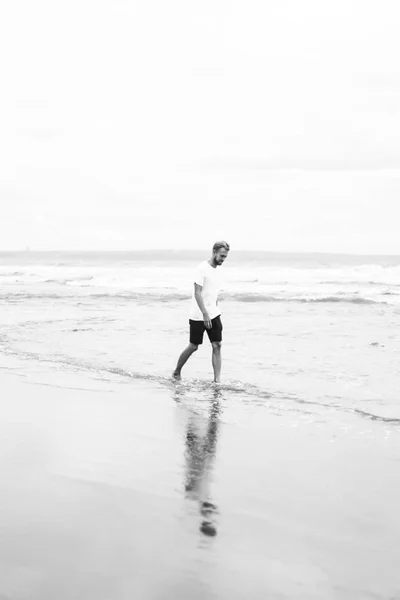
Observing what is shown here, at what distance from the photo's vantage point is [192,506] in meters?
4.35

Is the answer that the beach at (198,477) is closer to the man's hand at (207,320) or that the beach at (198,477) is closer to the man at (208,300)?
the man at (208,300)

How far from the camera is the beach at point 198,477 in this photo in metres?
3.40

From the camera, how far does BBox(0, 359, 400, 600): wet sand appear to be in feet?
10.9

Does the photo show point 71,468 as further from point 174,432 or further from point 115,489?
point 174,432

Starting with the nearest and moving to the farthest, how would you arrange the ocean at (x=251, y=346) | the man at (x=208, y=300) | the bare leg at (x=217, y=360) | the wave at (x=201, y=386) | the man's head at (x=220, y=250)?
the wave at (x=201, y=386) → the man's head at (x=220, y=250) → the man at (x=208, y=300) → the ocean at (x=251, y=346) → the bare leg at (x=217, y=360)

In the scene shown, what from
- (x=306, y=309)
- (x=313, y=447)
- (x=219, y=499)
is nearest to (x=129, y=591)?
(x=219, y=499)

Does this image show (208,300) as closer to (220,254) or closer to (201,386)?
(220,254)

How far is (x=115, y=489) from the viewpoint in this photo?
459cm

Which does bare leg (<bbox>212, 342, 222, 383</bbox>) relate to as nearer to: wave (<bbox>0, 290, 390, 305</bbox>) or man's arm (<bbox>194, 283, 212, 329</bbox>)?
man's arm (<bbox>194, 283, 212, 329</bbox>)

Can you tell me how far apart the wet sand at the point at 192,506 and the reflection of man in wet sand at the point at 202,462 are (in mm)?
15

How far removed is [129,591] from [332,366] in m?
7.83

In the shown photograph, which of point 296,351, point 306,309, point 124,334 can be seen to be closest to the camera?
point 296,351

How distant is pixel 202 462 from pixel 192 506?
40.0 inches

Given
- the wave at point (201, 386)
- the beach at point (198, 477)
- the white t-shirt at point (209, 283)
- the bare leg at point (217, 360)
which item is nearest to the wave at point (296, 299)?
the beach at point (198, 477)
